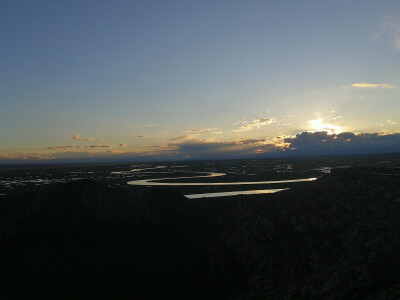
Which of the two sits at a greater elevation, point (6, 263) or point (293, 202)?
point (293, 202)

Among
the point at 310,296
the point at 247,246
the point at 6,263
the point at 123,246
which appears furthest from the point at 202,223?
the point at 310,296

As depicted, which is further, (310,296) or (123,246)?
(123,246)

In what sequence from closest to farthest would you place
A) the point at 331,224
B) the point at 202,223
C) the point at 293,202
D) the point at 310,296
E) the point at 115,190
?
the point at 310,296
the point at 331,224
the point at 293,202
the point at 202,223
the point at 115,190

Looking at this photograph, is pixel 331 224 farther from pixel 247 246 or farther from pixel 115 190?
pixel 115 190

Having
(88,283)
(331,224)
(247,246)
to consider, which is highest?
(331,224)

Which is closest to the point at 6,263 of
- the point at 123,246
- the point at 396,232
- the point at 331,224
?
the point at 123,246

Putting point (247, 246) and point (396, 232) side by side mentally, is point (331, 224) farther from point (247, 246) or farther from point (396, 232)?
point (247, 246)

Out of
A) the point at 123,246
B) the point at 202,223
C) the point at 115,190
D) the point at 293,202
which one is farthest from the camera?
the point at 115,190
